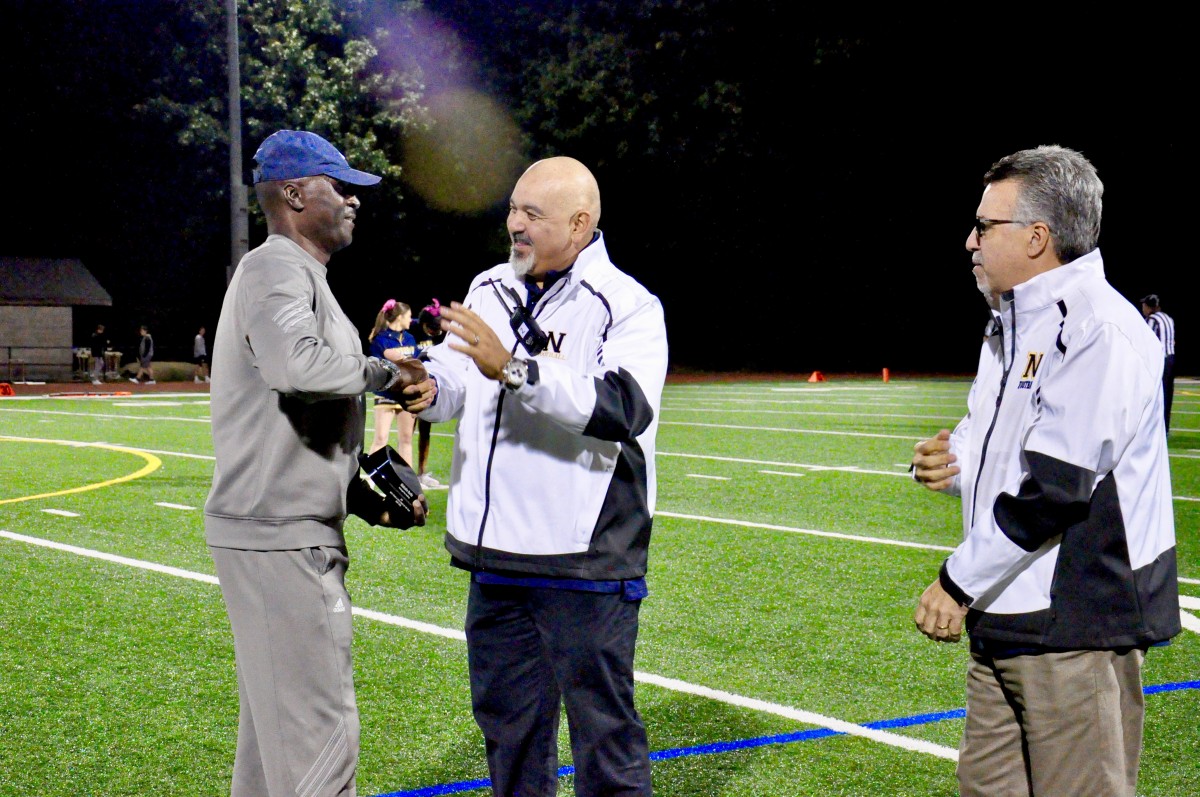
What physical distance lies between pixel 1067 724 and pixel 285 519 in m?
2.04

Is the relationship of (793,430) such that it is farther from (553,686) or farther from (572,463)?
(572,463)

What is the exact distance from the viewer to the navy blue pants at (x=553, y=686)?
369 cm

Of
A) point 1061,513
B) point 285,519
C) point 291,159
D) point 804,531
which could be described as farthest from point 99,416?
point 1061,513

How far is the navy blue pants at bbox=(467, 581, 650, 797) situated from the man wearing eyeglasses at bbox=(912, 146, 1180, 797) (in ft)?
2.92

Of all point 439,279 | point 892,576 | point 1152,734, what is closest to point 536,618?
point 1152,734

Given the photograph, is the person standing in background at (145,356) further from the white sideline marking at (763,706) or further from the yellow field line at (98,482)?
the white sideline marking at (763,706)

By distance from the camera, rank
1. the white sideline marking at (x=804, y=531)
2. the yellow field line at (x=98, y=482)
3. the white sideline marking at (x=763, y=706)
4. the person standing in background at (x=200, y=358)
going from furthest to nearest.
Answer: the person standing in background at (x=200, y=358)
the yellow field line at (x=98, y=482)
the white sideline marking at (x=804, y=531)
the white sideline marking at (x=763, y=706)

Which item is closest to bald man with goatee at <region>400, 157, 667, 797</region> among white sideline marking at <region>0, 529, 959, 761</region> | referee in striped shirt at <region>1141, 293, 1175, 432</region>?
white sideline marking at <region>0, 529, 959, 761</region>

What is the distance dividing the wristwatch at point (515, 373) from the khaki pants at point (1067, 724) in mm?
1338

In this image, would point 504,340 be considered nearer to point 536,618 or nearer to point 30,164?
point 536,618

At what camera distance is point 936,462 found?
357 centimetres

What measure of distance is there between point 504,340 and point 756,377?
36.5m

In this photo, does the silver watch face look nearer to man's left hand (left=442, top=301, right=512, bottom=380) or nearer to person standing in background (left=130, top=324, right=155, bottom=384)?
man's left hand (left=442, top=301, right=512, bottom=380)

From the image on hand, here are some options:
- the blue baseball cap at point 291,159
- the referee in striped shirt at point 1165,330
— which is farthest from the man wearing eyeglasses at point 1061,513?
the referee in striped shirt at point 1165,330
